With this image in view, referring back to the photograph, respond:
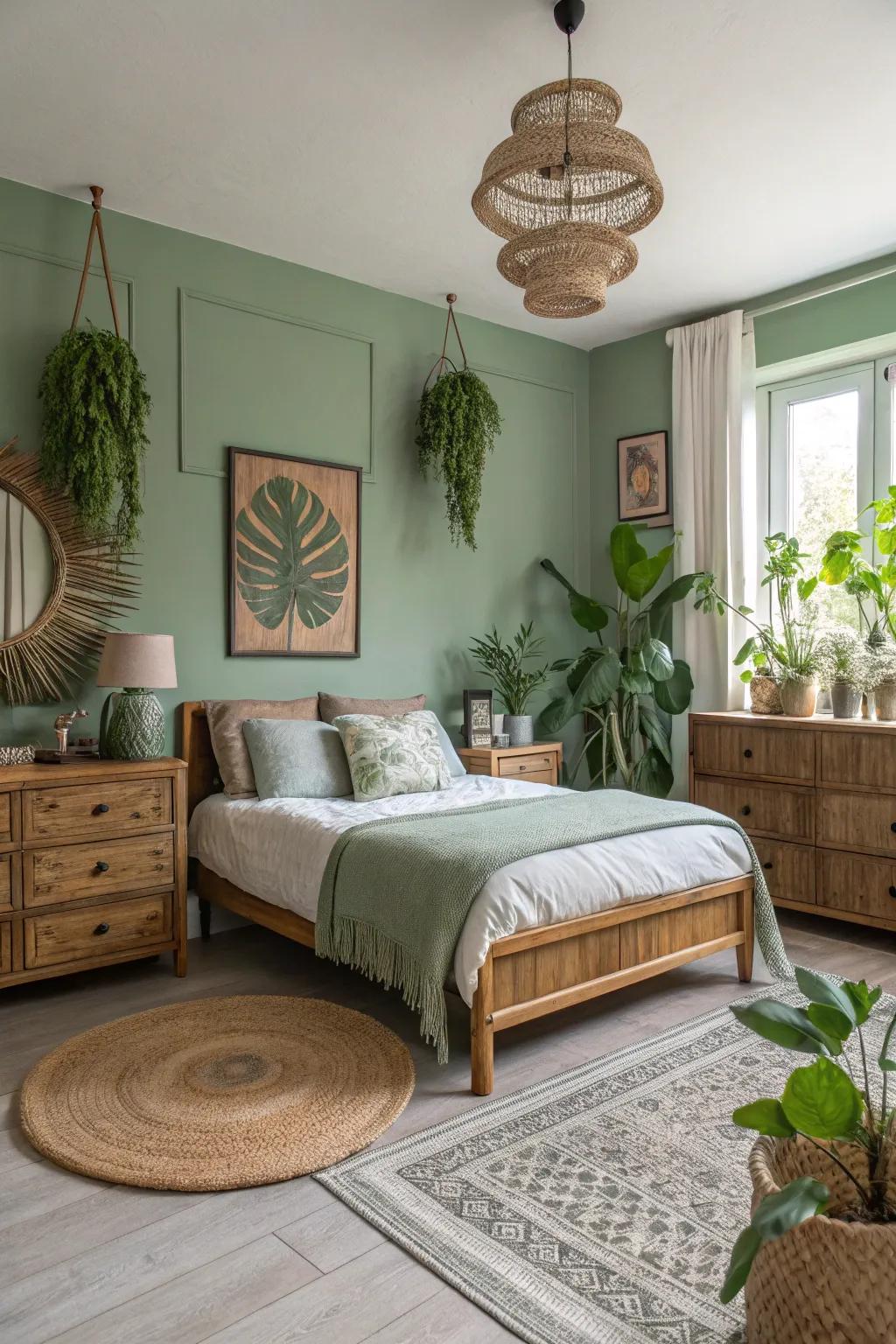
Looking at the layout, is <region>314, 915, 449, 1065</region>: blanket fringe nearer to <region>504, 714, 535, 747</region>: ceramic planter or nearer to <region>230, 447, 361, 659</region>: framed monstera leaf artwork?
<region>230, 447, 361, 659</region>: framed monstera leaf artwork

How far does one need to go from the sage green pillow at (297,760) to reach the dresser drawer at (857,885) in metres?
2.06

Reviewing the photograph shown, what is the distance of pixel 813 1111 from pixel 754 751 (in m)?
3.09

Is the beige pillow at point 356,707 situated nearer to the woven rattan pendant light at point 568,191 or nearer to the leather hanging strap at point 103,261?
the leather hanging strap at point 103,261

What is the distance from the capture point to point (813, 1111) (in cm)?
139

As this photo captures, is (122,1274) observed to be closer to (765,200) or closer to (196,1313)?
(196,1313)

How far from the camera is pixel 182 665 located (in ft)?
13.2

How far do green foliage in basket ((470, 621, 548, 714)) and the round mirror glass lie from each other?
2221mm

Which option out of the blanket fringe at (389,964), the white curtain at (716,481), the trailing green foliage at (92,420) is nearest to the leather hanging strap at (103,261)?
the trailing green foliage at (92,420)

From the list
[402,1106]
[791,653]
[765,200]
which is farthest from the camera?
[791,653]

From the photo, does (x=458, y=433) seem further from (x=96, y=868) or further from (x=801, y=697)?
(x=96, y=868)

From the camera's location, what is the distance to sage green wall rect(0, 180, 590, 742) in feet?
12.1

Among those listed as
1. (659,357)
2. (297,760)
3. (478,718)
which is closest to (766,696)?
(478,718)

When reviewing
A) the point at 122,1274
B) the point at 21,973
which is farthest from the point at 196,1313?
the point at 21,973

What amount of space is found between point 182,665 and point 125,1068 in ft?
5.82
